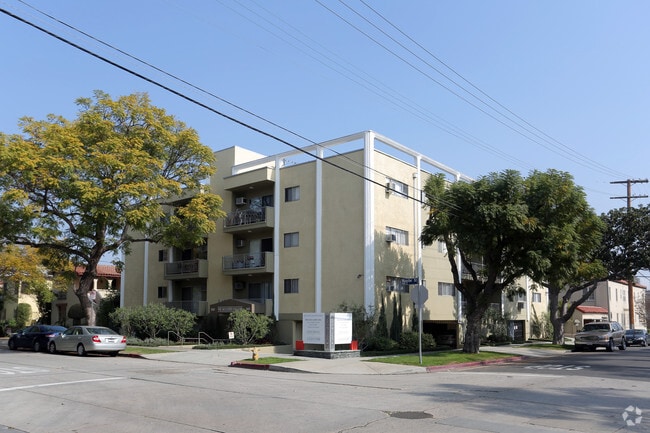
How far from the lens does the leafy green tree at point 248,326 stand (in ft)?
102

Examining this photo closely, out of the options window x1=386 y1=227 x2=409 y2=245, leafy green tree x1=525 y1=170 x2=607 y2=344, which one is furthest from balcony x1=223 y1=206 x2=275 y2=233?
leafy green tree x1=525 y1=170 x2=607 y2=344

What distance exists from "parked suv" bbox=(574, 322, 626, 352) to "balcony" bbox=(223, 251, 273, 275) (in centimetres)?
1898

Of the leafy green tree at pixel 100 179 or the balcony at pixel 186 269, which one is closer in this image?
the leafy green tree at pixel 100 179

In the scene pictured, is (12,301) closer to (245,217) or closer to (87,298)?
(87,298)

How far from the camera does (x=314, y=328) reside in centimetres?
2561

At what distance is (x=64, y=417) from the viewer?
1006cm

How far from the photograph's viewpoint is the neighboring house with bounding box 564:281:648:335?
70125mm

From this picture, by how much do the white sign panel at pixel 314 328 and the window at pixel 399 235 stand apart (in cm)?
819

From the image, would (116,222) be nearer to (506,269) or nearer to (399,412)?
(506,269)

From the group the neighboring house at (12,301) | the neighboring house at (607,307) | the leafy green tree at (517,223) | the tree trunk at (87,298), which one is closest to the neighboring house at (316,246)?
the leafy green tree at (517,223)

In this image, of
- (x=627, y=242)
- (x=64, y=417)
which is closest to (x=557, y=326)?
(x=627, y=242)

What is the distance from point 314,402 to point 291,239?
2273 centimetres

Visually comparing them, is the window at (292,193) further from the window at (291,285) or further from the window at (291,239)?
the window at (291,285)

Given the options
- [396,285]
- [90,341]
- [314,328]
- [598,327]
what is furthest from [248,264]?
[598,327]
